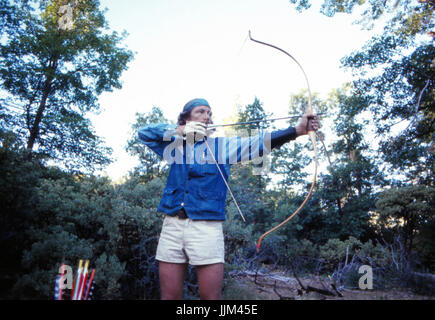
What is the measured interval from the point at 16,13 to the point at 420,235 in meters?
13.9

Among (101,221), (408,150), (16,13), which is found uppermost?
(16,13)

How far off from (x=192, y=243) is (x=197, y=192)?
277 millimetres

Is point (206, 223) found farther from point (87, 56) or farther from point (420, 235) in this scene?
point (87, 56)

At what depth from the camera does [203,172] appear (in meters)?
1.49

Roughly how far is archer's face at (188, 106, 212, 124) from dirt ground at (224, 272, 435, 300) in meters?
2.07

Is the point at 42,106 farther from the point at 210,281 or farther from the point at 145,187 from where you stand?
the point at 210,281

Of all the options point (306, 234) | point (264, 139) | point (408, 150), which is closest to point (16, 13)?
point (264, 139)

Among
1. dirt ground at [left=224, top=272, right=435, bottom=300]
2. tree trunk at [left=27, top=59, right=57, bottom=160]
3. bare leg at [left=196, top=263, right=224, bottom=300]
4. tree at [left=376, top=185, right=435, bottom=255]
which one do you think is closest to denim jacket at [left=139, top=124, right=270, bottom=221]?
bare leg at [left=196, top=263, right=224, bottom=300]

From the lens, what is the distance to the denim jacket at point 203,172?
4.59 ft

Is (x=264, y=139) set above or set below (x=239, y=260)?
above

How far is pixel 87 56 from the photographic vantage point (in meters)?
9.05
